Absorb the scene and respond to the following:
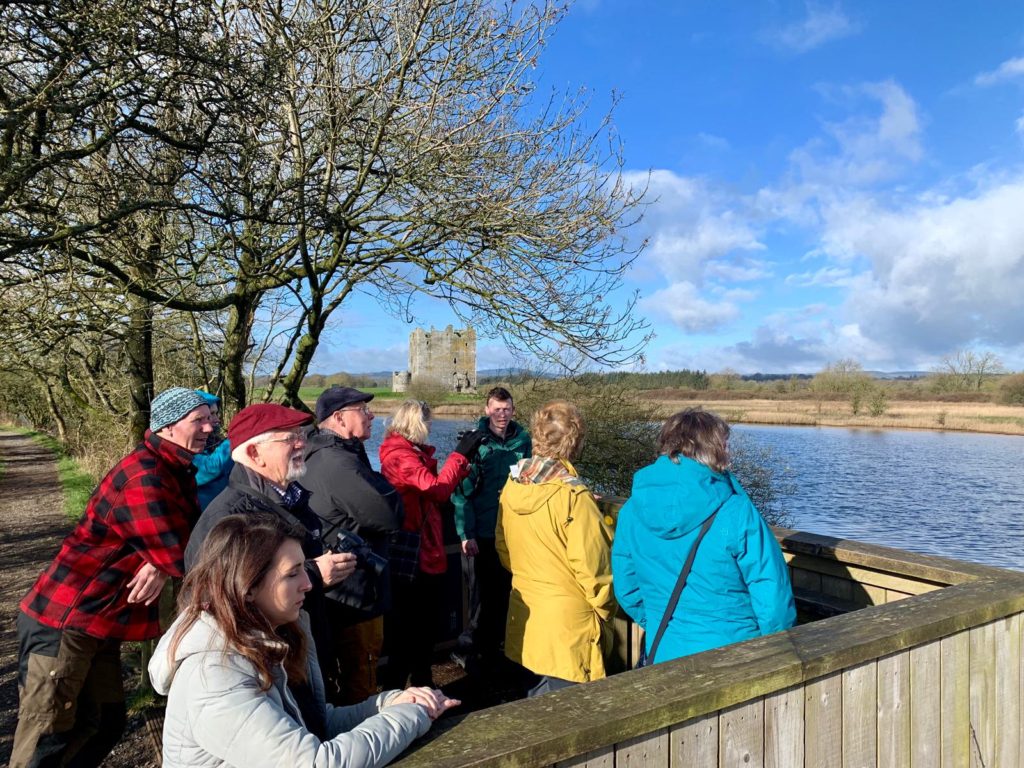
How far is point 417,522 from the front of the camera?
363 cm

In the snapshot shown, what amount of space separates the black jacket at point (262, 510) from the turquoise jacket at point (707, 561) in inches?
42.5

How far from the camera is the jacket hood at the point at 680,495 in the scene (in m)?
2.31

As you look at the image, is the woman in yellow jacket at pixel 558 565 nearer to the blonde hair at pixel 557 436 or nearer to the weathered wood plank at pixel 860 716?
the blonde hair at pixel 557 436

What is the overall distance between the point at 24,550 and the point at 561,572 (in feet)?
27.8

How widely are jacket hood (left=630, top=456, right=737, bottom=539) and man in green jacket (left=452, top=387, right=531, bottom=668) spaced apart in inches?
65.0

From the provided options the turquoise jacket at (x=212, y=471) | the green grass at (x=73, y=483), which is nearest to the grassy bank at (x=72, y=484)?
the green grass at (x=73, y=483)

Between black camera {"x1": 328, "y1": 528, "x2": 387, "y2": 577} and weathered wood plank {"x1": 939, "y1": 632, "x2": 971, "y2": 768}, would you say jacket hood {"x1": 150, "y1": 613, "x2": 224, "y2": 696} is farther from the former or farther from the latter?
weathered wood plank {"x1": 939, "y1": 632, "x2": 971, "y2": 768}

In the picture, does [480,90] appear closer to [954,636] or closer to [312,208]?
[312,208]

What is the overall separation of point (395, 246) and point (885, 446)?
29903 millimetres

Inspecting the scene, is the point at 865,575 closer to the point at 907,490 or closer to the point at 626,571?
the point at 626,571

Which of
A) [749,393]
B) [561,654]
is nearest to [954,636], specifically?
[561,654]

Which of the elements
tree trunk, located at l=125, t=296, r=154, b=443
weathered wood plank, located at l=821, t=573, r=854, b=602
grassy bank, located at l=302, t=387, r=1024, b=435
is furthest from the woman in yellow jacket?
grassy bank, located at l=302, t=387, r=1024, b=435

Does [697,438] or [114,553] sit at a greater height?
[697,438]

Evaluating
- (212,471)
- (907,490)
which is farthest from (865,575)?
(907,490)
